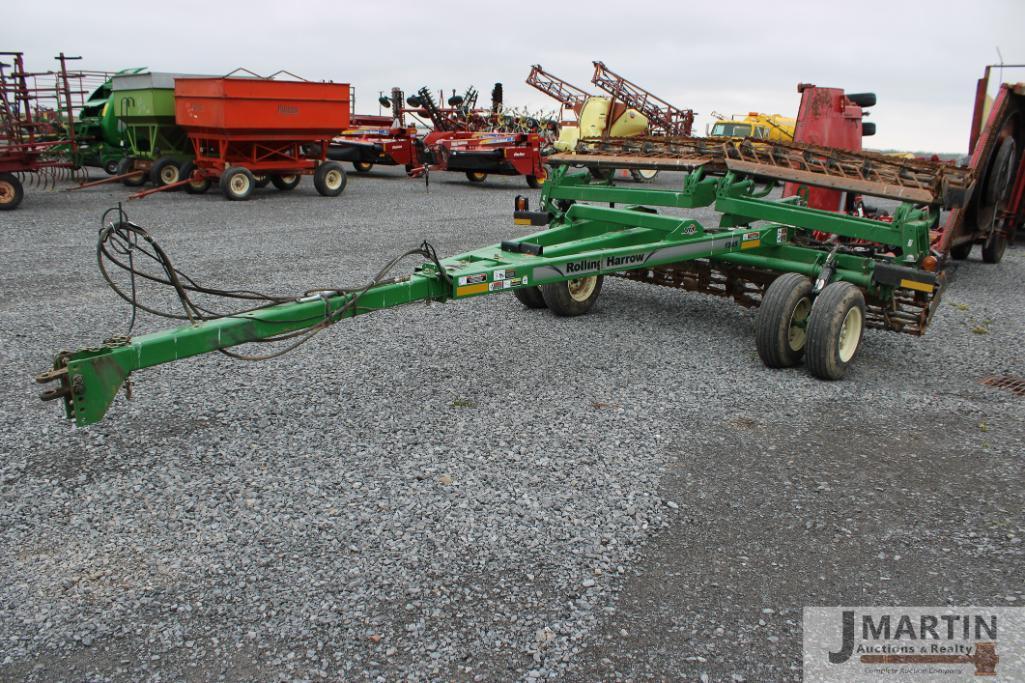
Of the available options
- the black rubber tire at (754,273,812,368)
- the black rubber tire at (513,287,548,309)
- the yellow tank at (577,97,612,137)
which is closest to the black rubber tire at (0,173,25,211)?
the black rubber tire at (513,287,548,309)

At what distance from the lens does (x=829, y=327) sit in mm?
5281

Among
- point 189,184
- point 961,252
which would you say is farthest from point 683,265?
point 189,184

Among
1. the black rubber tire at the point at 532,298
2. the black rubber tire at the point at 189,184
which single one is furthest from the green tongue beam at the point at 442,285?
the black rubber tire at the point at 189,184

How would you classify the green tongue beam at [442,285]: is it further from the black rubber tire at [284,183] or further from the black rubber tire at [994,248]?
the black rubber tire at [284,183]

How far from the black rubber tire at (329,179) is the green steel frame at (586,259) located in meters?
9.08

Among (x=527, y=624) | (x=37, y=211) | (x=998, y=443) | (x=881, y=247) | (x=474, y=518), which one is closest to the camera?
(x=527, y=624)

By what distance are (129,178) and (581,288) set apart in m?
11.9

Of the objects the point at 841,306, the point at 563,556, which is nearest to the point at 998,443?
the point at 841,306

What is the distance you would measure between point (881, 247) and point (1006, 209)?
4.53 meters

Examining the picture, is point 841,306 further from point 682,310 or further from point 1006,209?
point 1006,209

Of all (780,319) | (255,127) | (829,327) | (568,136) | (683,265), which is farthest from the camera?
(568,136)

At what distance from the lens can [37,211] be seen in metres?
12.2

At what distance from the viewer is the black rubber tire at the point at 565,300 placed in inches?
267

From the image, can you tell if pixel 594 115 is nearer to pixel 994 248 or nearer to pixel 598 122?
pixel 598 122
